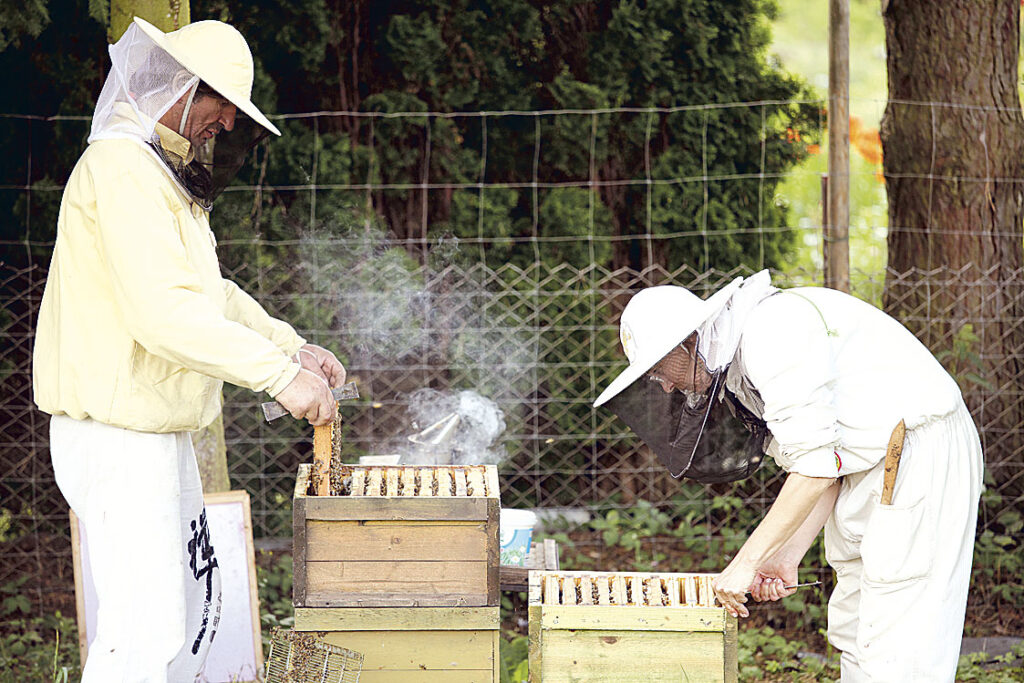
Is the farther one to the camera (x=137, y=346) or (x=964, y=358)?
(x=964, y=358)

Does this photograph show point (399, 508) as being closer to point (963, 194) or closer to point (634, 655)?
point (634, 655)

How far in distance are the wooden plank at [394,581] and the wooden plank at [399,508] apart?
11cm

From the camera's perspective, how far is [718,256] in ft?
16.3

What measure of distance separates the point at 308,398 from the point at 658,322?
0.74 metres

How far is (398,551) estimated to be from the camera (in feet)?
7.63

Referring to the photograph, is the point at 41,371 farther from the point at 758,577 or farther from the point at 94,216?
the point at 758,577

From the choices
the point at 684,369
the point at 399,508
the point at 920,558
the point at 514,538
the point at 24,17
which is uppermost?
the point at 24,17

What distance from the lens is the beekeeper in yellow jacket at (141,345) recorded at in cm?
217

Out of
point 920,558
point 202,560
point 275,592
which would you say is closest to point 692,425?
point 920,558

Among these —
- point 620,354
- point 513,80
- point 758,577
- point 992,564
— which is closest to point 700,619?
point 758,577

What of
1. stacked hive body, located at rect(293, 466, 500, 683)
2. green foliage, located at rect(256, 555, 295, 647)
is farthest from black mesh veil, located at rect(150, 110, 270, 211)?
green foliage, located at rect(256, 555, 295, 647)

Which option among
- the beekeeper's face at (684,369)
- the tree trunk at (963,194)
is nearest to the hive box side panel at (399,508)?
the beekeeper's face at (684,369)

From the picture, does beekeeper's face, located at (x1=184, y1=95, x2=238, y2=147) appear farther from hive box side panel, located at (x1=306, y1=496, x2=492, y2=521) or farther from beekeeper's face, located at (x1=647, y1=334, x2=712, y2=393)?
beekeeper's face, located at (x1=647, y1=334, x2=712, y2=393)

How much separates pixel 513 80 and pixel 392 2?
0.66m
